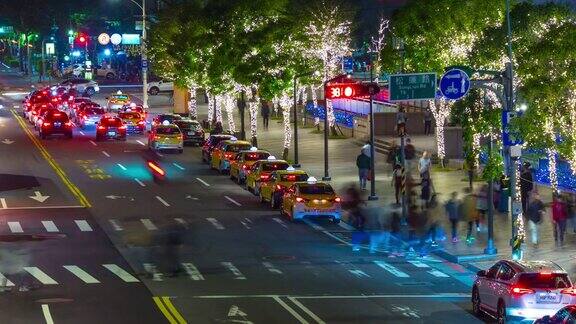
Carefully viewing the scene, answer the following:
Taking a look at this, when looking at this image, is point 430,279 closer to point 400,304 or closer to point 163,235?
point 400,304

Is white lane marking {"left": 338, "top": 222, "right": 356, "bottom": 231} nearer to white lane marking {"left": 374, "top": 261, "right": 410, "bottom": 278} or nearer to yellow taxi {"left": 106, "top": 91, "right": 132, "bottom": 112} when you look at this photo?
white lane marking {"left": 374, "top": 261, "right": 410, "bottom": 278}

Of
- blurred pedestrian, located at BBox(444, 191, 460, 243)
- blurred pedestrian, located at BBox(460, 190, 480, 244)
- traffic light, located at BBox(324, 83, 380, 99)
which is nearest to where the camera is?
blurred pedestrian, located at BBox(444, 191, 460, 243)

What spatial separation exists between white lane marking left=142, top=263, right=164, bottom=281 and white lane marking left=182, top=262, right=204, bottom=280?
76 centimetres

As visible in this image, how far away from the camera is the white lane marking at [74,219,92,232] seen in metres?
42.5

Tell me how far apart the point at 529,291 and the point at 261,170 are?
2622 cm

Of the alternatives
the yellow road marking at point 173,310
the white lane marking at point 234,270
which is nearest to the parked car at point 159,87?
the white lane marking at point 234,270

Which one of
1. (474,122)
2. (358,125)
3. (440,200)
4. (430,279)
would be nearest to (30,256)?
(430,279)

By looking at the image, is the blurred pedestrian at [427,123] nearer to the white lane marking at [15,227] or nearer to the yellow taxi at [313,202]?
the yellow taxi at [313,202]

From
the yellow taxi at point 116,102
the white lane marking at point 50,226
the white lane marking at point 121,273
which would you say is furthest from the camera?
the yellow taxi at point 116,102

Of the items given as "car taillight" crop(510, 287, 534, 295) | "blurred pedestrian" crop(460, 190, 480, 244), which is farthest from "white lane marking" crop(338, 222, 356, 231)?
"car taillight" crop(510, 287, 534, 295)

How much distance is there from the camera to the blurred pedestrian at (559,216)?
37156mm

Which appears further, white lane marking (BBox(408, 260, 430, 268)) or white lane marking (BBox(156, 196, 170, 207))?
white lane marking (BBox(156, 196, 170, 207))

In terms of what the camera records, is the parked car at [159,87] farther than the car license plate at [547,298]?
Yes

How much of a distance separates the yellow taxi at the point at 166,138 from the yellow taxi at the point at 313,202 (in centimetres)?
2238
